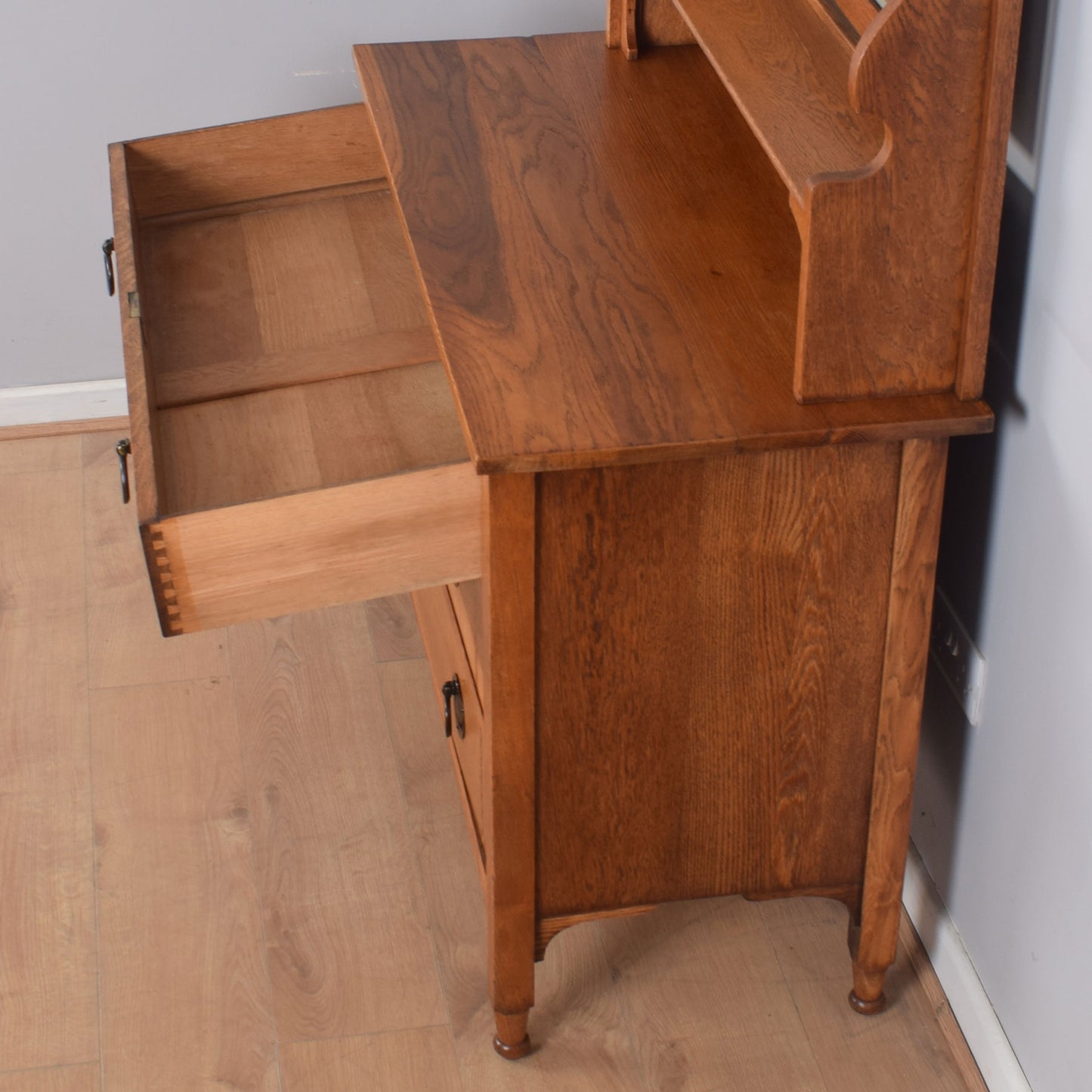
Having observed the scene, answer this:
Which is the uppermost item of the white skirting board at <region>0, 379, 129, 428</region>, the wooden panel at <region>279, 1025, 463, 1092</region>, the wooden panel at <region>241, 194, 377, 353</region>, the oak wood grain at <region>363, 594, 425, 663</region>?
the wooden panel at <region>241, 194, 377, 353</region>

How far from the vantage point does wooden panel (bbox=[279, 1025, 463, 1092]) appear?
1.51 meters

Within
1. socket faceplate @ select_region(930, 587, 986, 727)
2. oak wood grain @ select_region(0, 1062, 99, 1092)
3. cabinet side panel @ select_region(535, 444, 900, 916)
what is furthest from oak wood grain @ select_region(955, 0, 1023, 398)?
oak wood grain @ select_region(0, 1062, 99, 1092)

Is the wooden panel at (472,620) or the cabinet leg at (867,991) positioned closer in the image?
the wooden panel at (472,620)

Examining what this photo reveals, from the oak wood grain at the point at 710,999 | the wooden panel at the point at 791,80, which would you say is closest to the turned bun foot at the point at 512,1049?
the oak wood grain at the point at 710,999

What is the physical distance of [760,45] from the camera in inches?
51.1

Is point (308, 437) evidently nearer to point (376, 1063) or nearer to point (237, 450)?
point (237, 450)

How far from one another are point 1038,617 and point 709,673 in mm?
297

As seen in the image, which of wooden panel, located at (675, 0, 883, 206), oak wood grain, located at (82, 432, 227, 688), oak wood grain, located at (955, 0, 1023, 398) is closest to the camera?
oak wood grain, located at (955, 0, 1023, 398)

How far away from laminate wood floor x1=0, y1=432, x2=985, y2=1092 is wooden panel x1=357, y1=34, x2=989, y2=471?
74 cm

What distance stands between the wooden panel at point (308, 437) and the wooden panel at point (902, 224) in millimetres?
443

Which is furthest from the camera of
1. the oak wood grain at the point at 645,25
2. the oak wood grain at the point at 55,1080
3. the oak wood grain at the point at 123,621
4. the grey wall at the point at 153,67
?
the grey wall at the point at 153,67

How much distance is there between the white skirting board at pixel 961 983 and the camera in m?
1.45

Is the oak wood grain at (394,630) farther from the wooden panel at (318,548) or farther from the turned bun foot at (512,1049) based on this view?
the wooden panel at (318,548)

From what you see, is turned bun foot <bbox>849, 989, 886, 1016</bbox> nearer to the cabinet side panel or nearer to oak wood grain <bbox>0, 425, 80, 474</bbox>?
the cabinet side panel
